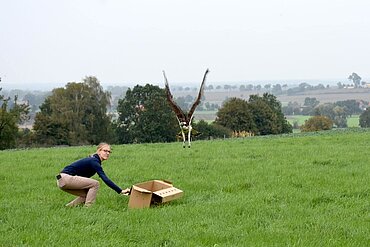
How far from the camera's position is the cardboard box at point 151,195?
11109 mm

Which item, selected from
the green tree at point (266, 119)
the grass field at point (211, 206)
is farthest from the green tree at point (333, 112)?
the grass field at point (211, 206)

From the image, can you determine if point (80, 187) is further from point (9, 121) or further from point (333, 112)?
point (333, 112)

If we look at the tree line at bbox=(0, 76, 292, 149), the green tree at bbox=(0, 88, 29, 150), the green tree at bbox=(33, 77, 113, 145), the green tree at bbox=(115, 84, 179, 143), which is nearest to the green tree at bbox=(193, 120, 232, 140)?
the tree line at bbox=(0, 76, 292, 149)

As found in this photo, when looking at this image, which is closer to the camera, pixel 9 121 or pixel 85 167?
pixel 85 167

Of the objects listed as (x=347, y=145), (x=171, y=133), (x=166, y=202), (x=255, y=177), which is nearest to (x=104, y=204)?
(x=166, y=202)

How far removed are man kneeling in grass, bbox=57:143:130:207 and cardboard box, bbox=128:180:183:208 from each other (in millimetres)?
265

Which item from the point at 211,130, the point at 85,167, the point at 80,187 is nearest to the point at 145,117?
the point at 211,130

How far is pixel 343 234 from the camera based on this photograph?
29.0 feet

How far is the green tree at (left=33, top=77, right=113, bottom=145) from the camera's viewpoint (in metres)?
65.2

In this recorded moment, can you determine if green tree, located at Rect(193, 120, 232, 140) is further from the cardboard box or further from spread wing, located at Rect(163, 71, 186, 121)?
the cardboard box

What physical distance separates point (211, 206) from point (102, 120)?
59.2m

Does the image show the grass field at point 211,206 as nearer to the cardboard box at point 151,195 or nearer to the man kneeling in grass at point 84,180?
the cardboard box at point 151,195

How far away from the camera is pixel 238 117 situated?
77.0 meters

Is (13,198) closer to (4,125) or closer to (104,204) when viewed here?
(104,204)
